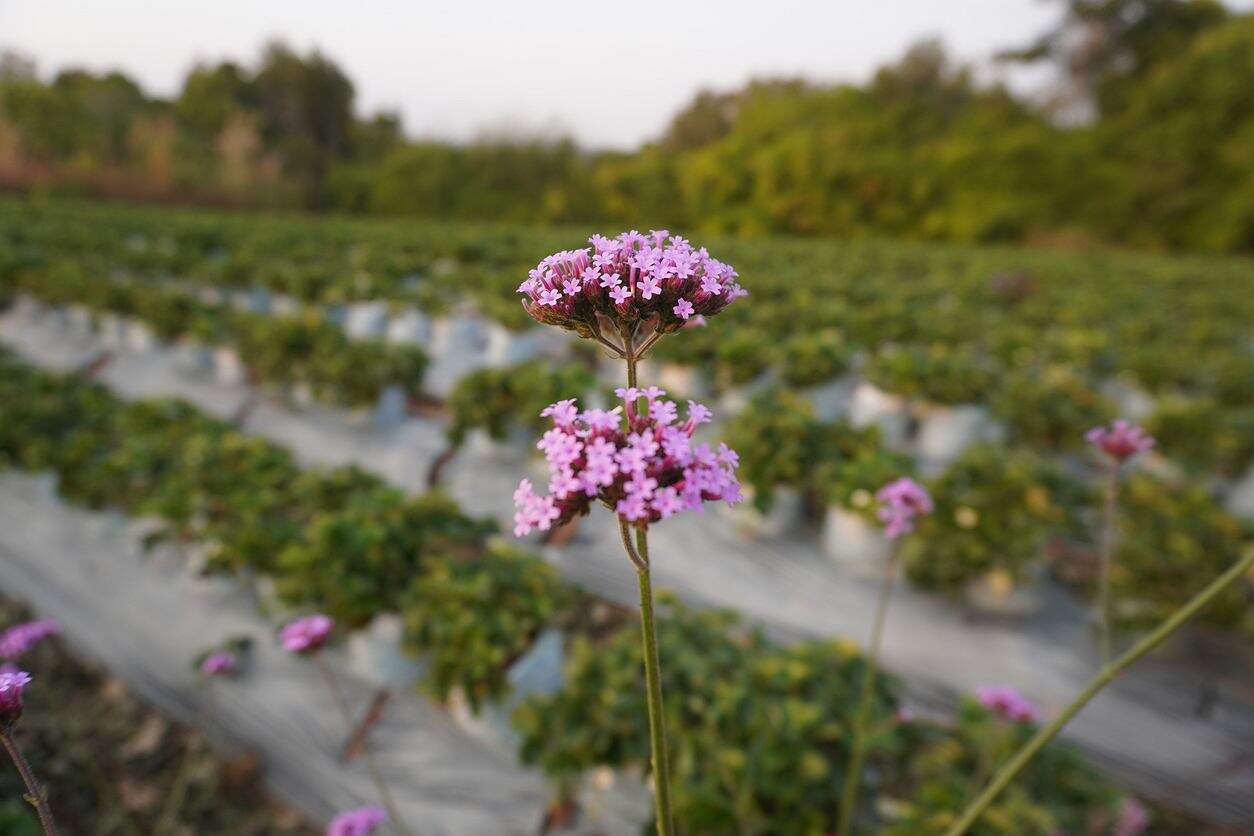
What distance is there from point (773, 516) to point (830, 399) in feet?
6.49

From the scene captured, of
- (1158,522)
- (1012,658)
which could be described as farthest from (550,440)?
(1158,522)

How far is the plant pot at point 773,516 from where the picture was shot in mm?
3844

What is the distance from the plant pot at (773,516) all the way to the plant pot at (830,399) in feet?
4.33

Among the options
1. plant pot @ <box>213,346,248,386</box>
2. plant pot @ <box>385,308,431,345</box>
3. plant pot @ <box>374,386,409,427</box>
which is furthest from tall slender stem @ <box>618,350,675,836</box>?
plant pot @ <box>385,308,431,345</box>

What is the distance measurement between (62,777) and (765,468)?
343 centimetres

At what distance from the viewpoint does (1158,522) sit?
119 inches

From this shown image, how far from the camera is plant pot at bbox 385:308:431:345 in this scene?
7.36m

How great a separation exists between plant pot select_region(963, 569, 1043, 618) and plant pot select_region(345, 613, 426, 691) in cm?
279

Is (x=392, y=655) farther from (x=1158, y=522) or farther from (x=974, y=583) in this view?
(x=1158, y=522)

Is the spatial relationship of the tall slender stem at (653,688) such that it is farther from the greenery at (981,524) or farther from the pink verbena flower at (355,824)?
the greenery at (981,524)

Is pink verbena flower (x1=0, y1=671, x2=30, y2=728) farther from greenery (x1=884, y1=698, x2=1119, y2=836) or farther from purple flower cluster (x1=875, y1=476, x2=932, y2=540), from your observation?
greenery (x1=884, y1=698, x2=1119, y2=836)

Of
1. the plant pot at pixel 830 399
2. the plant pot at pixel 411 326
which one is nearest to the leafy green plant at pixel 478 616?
the plant pot at pixel 830 399

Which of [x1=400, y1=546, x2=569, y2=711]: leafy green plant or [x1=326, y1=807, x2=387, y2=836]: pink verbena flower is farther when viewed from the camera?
[x1=400, y1=546, x2=569, y2=711]: leafy green plant

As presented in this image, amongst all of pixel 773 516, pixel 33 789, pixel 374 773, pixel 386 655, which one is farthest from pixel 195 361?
pixel 33 789
